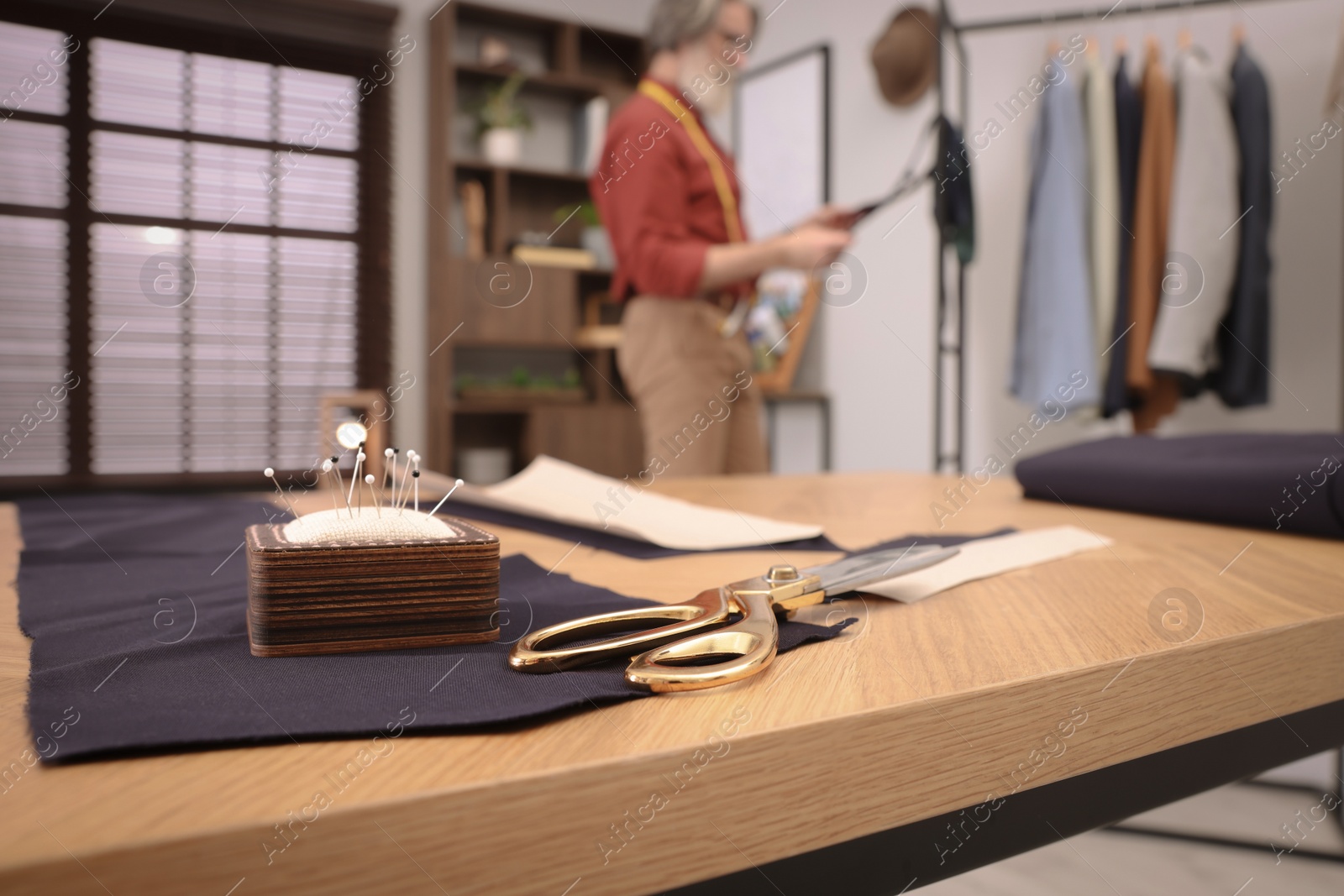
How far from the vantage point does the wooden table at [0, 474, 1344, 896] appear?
218 mm

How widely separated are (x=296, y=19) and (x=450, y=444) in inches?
70.7

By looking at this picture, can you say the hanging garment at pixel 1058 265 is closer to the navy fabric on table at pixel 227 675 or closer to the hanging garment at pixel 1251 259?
the hanging garment at pixel 1251 259

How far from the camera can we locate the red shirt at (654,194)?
1.76 meters

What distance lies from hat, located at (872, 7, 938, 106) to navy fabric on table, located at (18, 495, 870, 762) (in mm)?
3196

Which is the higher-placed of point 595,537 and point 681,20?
point 681,20

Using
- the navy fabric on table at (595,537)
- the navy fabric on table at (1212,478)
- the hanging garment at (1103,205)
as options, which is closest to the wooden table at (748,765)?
the navy fabric on table at (595,537)

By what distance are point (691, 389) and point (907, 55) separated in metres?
2.05

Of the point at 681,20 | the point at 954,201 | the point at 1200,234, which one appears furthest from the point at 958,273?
the point at 681,20

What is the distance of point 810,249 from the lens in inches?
66.0

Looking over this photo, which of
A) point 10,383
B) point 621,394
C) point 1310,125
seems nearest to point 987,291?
point 1310,125

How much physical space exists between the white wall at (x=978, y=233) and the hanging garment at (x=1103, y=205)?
361 mm

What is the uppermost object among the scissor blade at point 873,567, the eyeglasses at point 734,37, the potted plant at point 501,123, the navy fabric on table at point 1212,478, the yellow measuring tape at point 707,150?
the potted plant at point 501,123

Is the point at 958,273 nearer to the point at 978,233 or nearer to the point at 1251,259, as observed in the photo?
the point at 978,233

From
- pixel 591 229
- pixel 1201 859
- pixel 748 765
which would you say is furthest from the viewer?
pixel 591 229
